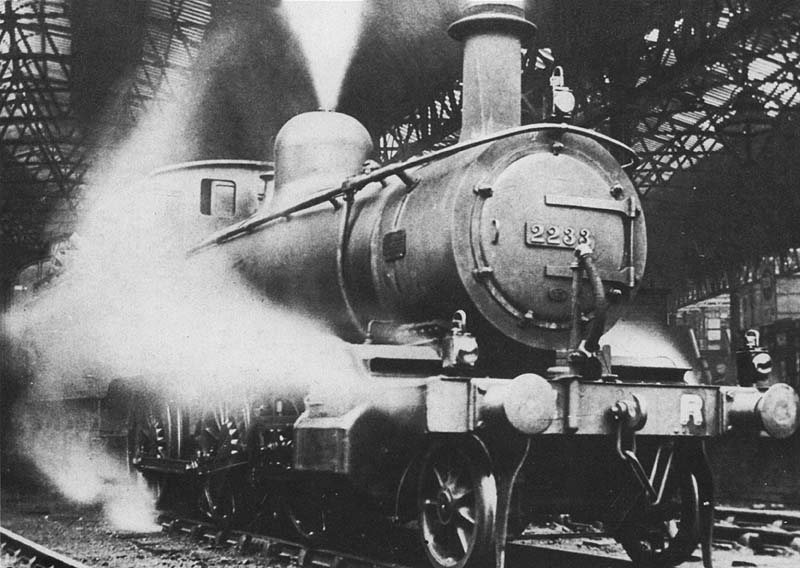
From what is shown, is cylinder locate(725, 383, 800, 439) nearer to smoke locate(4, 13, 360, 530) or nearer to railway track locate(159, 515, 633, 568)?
railway track locate(159, 515, 633, 568)

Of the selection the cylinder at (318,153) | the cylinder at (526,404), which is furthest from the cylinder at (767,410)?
the cylinder at (318,153)

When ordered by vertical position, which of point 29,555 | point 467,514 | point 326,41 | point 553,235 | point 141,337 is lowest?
point 29,555

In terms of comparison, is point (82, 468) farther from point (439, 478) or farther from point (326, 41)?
point (439, 478)

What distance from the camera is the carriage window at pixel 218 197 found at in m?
8.23

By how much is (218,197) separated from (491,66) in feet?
11.2

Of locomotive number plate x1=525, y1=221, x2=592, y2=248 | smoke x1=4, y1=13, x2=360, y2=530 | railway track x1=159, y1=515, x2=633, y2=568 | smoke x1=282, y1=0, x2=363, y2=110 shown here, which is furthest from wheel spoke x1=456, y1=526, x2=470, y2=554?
smoke x1=282, y1=0, x2=363, y2=110

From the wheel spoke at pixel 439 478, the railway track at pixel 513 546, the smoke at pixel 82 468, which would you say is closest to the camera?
the wheel spoke at pixel 439 478

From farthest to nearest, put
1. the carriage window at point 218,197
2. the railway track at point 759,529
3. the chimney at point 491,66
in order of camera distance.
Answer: the carriage window at point 218,197
the railway track at point 759,529
the chimney at point 491,66

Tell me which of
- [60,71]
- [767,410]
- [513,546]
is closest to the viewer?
[767,410]

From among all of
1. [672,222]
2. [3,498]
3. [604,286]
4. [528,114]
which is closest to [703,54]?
[528,114]

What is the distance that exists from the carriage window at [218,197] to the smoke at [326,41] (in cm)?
103

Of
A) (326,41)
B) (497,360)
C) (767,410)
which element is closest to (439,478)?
(497,360)

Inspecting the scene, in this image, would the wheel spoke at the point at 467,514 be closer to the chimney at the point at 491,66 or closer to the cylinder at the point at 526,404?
the cylinder at the point at 526,404

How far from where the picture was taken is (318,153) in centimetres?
664
